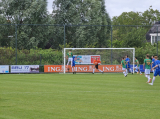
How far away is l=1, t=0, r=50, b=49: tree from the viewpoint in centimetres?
4788

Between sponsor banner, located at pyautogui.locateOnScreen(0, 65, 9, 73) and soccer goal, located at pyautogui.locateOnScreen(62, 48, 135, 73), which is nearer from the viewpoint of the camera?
sponsor banner, located at pyautogui.locateOnScreen(0, 65, 9, 73)

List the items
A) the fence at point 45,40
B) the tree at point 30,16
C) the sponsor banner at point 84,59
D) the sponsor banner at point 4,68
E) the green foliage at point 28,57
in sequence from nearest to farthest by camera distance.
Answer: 1. the sponsor banner at point 4,68
2. the sponsor banner at point 84,59
3. the green foliage at point 28,57
4. the fence at point 45,40
5. the tree at point 30,16

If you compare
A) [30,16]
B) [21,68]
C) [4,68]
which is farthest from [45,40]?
[4,68]

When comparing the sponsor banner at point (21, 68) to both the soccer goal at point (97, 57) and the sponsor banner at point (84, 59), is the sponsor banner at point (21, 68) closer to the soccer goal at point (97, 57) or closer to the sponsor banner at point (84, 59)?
the soccer goal at point (97, 57)

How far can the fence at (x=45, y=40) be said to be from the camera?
38.0 m

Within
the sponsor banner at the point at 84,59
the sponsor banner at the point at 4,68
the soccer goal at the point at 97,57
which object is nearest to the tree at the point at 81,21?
the soccer goal at the point at 97,57

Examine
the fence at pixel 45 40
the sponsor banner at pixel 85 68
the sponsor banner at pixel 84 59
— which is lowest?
the sponsor banner at pixel 85 68

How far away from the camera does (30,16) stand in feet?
164

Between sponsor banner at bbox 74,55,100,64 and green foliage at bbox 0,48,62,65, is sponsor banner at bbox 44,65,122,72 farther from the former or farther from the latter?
green foliage at bbox 0,48,62,65

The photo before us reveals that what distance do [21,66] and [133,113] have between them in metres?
29.1

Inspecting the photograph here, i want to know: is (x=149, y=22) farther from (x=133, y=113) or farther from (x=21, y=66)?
(x=133, y=113)

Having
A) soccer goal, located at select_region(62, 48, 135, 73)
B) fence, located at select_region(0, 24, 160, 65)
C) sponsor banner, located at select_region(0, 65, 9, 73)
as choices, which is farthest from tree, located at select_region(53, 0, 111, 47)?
sponsor banner, located at select_region(0, 65, 9, 73)

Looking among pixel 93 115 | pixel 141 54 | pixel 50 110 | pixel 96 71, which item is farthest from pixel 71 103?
pixel 141 54

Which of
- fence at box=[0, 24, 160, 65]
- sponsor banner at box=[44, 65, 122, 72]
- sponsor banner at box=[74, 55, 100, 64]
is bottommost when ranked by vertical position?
sponsor banner at box=[44, 65, 122, 72]
